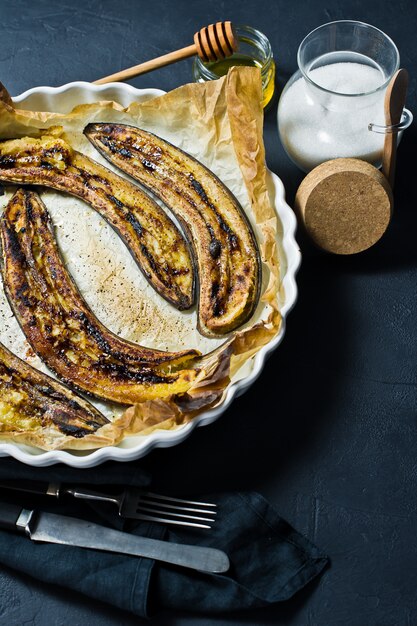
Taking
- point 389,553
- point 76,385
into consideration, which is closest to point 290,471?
point 389,553

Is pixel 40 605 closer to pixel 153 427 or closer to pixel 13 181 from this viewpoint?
pixel 153 427

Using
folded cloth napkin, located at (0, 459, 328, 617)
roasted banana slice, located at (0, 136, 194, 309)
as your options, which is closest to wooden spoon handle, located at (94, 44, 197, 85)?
roasted banana slice, located at (0, 136, 194, 309)

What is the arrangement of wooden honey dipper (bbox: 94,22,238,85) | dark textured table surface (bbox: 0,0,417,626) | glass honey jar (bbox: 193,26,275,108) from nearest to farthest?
dark textured table surface (bbox: 0,0,417,626), wooden honey dipper (bbox: 94,22,238,85), glass honey jar (bbox: 193,26,275,108)

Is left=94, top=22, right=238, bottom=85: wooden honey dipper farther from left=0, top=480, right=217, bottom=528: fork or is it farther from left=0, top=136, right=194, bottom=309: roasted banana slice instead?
left=0, top=480, right=217, bottom=528: fork

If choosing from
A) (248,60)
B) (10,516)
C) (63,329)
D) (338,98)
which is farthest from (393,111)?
(10,516)

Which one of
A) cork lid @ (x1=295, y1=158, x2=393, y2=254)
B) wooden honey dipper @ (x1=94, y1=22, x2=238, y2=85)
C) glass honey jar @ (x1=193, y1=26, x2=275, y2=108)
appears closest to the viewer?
cork lid @ (x1=295, y1=158, x2=393, y2=254)

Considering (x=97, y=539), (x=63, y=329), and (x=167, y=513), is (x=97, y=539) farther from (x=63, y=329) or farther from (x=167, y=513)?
(x=63, y=329)
